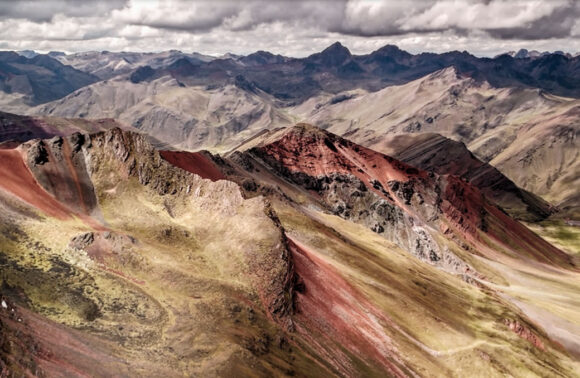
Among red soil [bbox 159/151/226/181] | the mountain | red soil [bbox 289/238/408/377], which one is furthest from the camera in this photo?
red soil [bbox 159/151/226/181]

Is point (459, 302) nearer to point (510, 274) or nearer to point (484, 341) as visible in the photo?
point (484, 341)

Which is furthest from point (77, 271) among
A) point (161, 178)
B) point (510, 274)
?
point (510, 274)

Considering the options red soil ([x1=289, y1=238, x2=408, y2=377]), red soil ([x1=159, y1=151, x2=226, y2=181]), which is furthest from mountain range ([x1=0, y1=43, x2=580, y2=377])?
red soil ([x1=159, y1=151, x2=226, y2=181])

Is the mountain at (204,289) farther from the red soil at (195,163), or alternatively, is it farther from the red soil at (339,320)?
the red soil at (195,163)

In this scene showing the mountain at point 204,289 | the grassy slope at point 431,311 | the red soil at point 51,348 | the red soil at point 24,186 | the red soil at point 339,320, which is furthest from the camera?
the grassy slope at point 431,311

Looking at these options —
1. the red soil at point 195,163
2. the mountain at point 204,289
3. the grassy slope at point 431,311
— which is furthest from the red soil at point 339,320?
the red soil at point 195,163

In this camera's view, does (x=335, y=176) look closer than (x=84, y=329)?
→ No

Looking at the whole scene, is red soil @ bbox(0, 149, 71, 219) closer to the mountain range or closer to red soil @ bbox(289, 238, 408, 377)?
the mountain range
